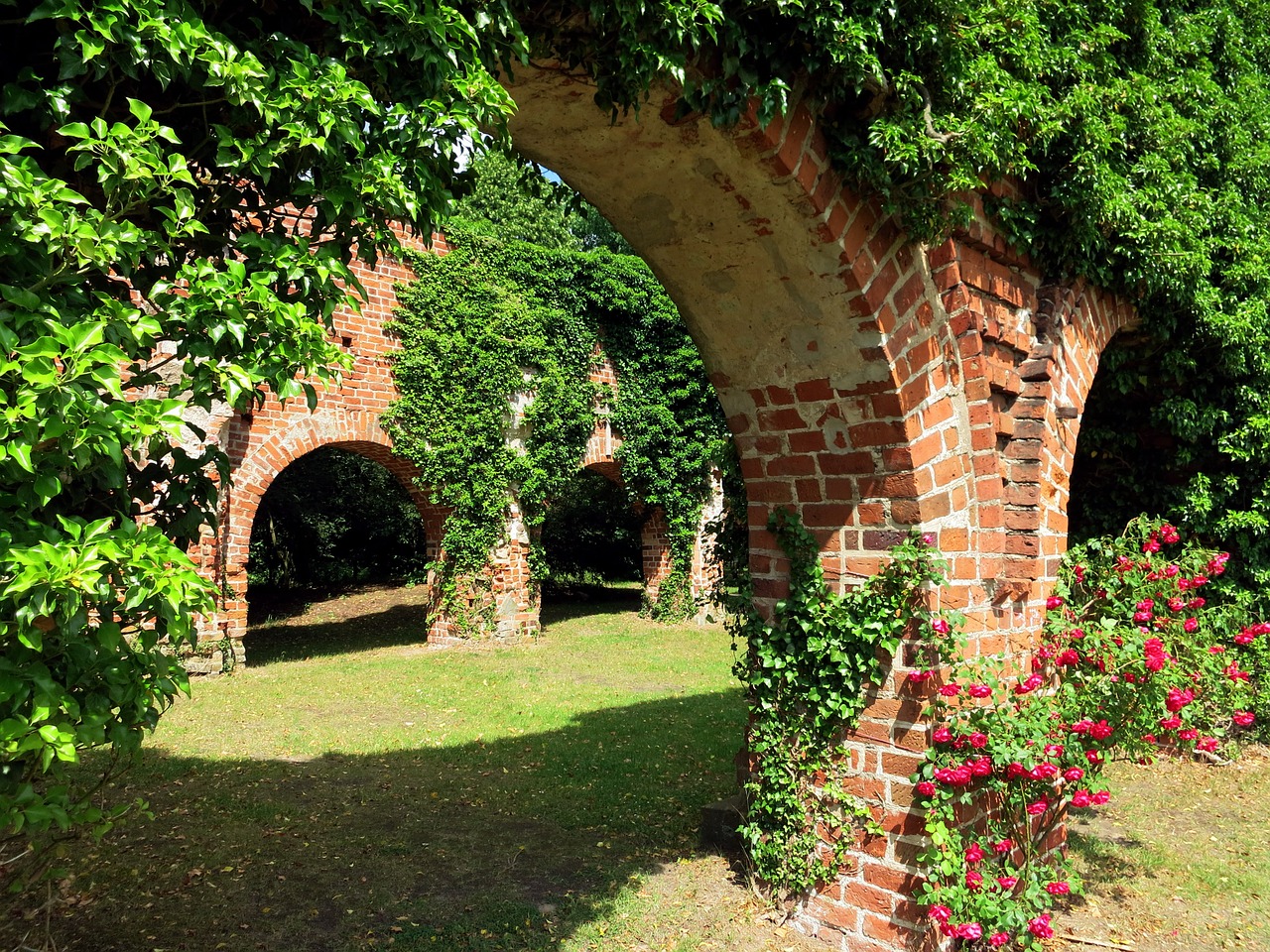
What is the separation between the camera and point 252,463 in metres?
9.59

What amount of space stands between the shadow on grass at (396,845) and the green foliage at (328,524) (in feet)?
35.4

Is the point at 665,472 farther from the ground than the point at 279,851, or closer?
farther from the ground

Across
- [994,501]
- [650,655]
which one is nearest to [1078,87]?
[994,501]

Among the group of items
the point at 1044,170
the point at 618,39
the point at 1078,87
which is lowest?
the point at 618,39

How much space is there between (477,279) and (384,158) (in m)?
10.5

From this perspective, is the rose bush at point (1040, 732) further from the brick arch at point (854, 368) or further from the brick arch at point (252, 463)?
the brick arch at point (252, 463)

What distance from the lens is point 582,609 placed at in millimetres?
16141

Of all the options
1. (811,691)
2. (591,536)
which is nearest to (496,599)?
(811,691)

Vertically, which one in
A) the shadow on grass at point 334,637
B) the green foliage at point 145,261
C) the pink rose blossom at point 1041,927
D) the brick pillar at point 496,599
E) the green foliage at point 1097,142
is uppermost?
the green foliage at point 1097,142

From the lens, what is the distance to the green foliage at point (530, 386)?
37.1 ft

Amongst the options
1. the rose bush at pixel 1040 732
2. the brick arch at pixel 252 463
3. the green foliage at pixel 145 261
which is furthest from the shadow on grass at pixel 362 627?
the green foliage at pixel 145 261

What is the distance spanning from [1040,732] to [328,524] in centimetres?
1602

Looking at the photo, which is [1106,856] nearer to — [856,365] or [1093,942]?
[1093,942]

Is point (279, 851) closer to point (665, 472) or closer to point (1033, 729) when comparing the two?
point (1033, 729)
